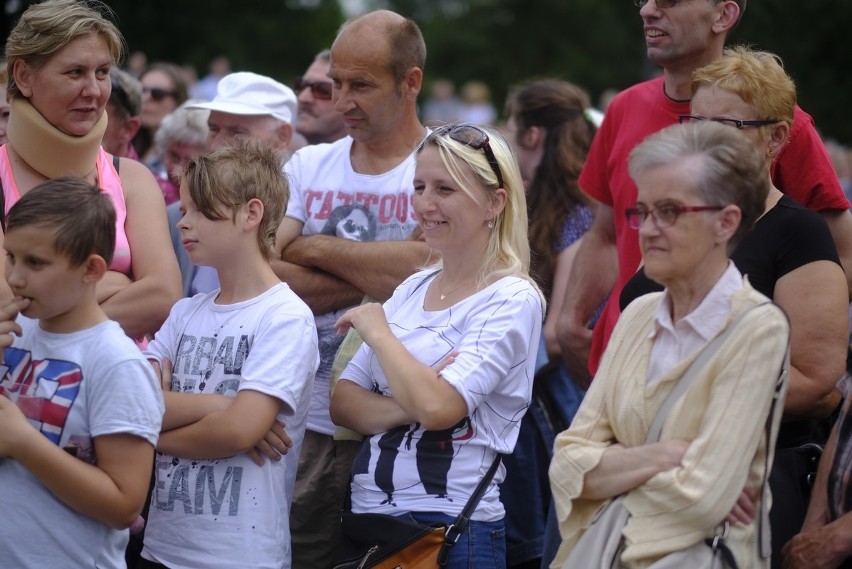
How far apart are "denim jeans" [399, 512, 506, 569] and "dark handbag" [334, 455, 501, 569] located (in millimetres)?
27

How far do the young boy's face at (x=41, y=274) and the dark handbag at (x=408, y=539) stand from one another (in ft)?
3.68

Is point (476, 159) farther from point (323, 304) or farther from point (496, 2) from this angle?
point (496, 2)

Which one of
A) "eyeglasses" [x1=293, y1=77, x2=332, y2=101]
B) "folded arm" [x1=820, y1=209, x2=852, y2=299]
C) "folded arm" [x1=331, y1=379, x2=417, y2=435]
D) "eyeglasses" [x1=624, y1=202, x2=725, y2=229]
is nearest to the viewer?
"eyeglasses" [x1=624, y1=202, x2=725, y2=229]

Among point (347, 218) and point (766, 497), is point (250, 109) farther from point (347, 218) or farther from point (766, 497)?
point (766, 497)

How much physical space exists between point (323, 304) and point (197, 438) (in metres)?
1.14

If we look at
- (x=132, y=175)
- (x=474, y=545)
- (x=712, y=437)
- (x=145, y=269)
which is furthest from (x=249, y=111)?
(x=712, y=437)

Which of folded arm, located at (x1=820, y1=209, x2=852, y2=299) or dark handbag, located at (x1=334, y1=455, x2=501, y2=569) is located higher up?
folded arm, located at (x1=820, y1=209, x2=852, y2=299)

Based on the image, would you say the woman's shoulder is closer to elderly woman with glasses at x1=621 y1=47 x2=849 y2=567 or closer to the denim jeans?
the denim jeans

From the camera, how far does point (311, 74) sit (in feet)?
20.8

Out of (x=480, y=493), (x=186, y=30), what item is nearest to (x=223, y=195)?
(x=480, y=493)

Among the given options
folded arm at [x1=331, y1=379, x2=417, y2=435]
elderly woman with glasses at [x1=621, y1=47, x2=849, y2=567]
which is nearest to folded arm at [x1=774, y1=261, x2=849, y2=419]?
elderly woman with glasses at [x1=621, y1=47, x2=849, y2=567]

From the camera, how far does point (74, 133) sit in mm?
3930

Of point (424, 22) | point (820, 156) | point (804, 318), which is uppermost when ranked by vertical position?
point (820, 156)

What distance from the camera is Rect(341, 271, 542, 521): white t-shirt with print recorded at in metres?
3.48
